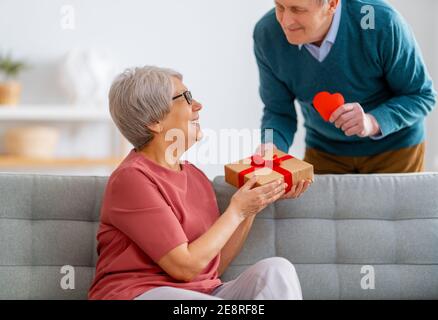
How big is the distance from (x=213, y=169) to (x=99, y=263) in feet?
9.12

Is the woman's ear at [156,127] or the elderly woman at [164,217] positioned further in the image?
the woman's ear at [156,127]

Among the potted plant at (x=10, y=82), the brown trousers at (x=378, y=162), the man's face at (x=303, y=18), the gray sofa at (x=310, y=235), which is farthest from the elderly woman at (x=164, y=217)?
the potted plant at (x=10, y=82)

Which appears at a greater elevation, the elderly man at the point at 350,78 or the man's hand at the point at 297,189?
the elderly man at the point at 350,78

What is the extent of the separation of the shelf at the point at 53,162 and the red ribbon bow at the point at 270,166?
2.49m

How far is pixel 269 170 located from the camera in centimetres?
196

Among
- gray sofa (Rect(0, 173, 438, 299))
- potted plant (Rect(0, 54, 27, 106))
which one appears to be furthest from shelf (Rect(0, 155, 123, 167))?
gray sofa (Rect(0, 173, 438, 299))

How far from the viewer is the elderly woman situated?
5.53ft

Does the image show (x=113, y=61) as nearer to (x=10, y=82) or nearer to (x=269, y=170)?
(x=10, y=82)

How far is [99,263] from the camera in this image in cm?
184

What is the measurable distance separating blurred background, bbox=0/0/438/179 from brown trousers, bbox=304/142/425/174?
1879mm

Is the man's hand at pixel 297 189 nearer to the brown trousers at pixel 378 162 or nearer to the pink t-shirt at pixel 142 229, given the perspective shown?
the pink t-shirt at pixel 142 229

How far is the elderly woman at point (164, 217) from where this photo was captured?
169 centimetres

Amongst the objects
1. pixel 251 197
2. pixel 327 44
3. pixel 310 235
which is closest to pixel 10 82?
pixel 327 44
